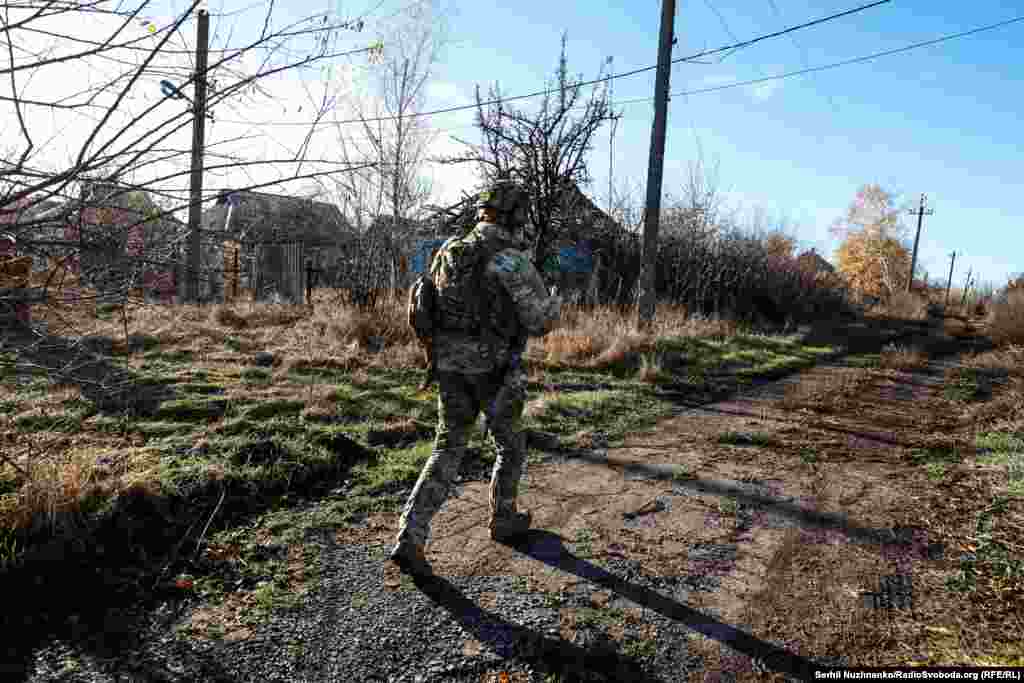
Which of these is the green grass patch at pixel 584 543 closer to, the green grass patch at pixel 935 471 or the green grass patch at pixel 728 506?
the green grass patch at pixel 728 506

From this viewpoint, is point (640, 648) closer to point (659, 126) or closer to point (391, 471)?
point (391, 471)

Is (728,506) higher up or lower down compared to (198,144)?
lower down

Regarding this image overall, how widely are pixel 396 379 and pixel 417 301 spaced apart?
3.88 meters

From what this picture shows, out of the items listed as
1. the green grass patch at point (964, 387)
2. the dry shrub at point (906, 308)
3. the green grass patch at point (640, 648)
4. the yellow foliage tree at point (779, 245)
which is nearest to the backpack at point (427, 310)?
the green grass patch at point (640, 648)

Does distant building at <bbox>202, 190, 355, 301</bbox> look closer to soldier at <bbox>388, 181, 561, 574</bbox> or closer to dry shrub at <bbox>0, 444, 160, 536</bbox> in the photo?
soldier at <bbox>388, 181, 561, 574</bbox>

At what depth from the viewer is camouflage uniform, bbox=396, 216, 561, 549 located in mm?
3080

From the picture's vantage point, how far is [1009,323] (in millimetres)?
13984

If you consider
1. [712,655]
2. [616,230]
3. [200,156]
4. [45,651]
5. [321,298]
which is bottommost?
[45,651]

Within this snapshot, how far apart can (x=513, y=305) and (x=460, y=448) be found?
2.59 ft

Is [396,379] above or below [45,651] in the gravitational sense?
above

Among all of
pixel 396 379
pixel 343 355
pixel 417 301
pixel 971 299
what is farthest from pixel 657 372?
pixel 971 299

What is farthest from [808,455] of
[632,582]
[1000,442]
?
[632,582]

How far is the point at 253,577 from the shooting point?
119 inches

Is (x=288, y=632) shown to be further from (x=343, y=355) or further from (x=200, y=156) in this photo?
(x=343, y=355)
